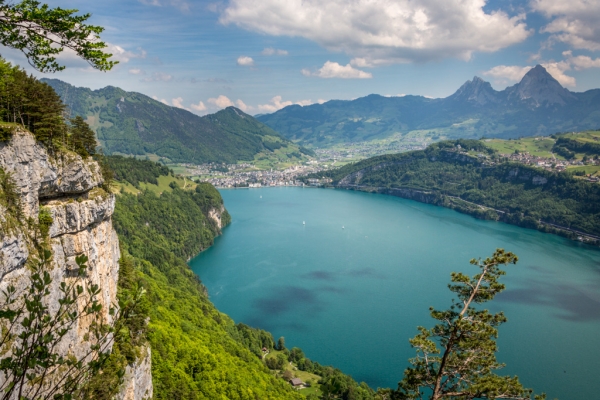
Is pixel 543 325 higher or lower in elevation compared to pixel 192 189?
lower

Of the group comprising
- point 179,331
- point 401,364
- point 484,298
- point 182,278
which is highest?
point 484,298

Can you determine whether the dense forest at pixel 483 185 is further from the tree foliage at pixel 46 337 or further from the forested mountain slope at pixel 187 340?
the tree foliage at pixel 46 337

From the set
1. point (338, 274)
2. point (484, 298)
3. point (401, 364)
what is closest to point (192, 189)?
point (338, 274)

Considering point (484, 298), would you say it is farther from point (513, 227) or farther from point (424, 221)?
point (513, 227)

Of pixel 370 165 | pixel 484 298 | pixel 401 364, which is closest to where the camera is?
pixel 484 298

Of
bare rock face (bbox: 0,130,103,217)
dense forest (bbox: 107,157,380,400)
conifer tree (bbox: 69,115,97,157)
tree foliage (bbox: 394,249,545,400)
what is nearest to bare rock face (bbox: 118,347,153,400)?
dense forest (bbox: 107,157,380,400)

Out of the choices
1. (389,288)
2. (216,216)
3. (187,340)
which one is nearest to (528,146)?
(216,216)

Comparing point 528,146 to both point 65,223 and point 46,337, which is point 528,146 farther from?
point 46,337
